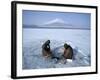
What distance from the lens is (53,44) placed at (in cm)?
159

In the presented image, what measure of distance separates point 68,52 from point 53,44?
14 cm

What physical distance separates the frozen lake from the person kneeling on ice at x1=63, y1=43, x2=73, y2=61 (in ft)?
0.09

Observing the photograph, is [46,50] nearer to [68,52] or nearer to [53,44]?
[53,44]

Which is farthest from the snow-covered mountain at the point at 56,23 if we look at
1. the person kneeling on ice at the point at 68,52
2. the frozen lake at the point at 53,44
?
the person kneeling on ice at the point at 68,52

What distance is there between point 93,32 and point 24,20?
0.56m

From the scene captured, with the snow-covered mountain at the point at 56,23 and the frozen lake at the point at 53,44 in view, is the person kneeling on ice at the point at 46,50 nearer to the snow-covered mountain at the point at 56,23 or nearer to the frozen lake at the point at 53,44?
the frozen lake at the point at 53,44

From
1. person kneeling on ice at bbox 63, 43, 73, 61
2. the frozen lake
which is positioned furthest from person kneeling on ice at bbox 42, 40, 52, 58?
person kneeling on ice at bbox 63, 43, 73, 61

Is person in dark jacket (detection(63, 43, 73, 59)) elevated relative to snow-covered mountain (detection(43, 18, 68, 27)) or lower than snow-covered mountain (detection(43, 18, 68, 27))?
lower

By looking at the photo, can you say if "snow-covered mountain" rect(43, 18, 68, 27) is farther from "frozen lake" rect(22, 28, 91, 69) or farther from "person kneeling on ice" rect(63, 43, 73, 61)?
"person kneeling on ice" rect(63, 43, 73, 61)

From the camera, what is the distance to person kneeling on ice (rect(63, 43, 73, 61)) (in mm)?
1629

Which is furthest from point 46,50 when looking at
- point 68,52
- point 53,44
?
point 68,52

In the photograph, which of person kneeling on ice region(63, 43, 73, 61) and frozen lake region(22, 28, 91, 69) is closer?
frozen lake region(22, 28, 91, 69)
